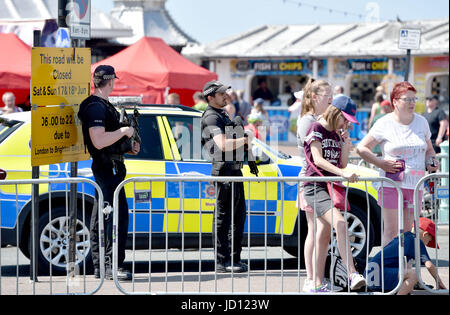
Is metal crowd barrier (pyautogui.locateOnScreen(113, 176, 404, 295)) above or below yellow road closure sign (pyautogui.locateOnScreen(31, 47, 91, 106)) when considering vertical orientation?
below

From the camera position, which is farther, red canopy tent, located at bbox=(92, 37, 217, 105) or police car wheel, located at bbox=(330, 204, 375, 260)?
red canopy tent, located at bbox=(92, 37, 217, 105)

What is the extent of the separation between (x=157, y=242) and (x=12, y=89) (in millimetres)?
8737

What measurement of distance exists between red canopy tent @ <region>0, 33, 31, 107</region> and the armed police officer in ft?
29.6

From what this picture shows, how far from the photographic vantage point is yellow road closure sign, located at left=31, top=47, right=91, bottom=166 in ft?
27.0

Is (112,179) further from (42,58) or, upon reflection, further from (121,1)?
(121,1)

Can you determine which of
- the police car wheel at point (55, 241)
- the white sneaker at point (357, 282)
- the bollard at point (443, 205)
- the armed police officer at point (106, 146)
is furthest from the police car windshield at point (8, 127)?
the bollard at point (443, 205)

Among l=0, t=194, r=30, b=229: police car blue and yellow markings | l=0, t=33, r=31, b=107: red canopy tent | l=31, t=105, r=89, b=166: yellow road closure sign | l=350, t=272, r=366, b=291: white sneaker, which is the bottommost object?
l=350, t=272, r=366, b=291: white sneaker

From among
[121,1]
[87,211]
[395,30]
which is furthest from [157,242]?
[121,1]

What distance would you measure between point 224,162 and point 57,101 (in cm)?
169

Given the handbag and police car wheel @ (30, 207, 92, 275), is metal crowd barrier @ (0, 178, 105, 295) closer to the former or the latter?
police car wheel @ (30, 207, 92, 275)

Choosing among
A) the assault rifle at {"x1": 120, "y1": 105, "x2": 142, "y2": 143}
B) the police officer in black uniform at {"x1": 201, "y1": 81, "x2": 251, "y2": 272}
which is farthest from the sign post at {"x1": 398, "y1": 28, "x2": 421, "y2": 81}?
the assault rifle at {"x1": 120, "y1": 105, "x2": 142, "y2": 143}

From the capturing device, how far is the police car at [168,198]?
9.05 m

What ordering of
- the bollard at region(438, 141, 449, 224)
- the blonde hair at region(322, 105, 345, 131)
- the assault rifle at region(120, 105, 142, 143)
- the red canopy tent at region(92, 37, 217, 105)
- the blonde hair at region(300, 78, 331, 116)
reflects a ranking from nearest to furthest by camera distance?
the blonde hair at region(322, 105, 345, 131) → the blonde hair at region(300, 78, 331, 116) → the assault rifle at region(120, 105, 142, 143) → the bollard at region(438, 141, 449, 224) → the red canopy tent at region(92, 37, 217, 105)

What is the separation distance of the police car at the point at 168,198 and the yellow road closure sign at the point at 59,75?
0.88m
